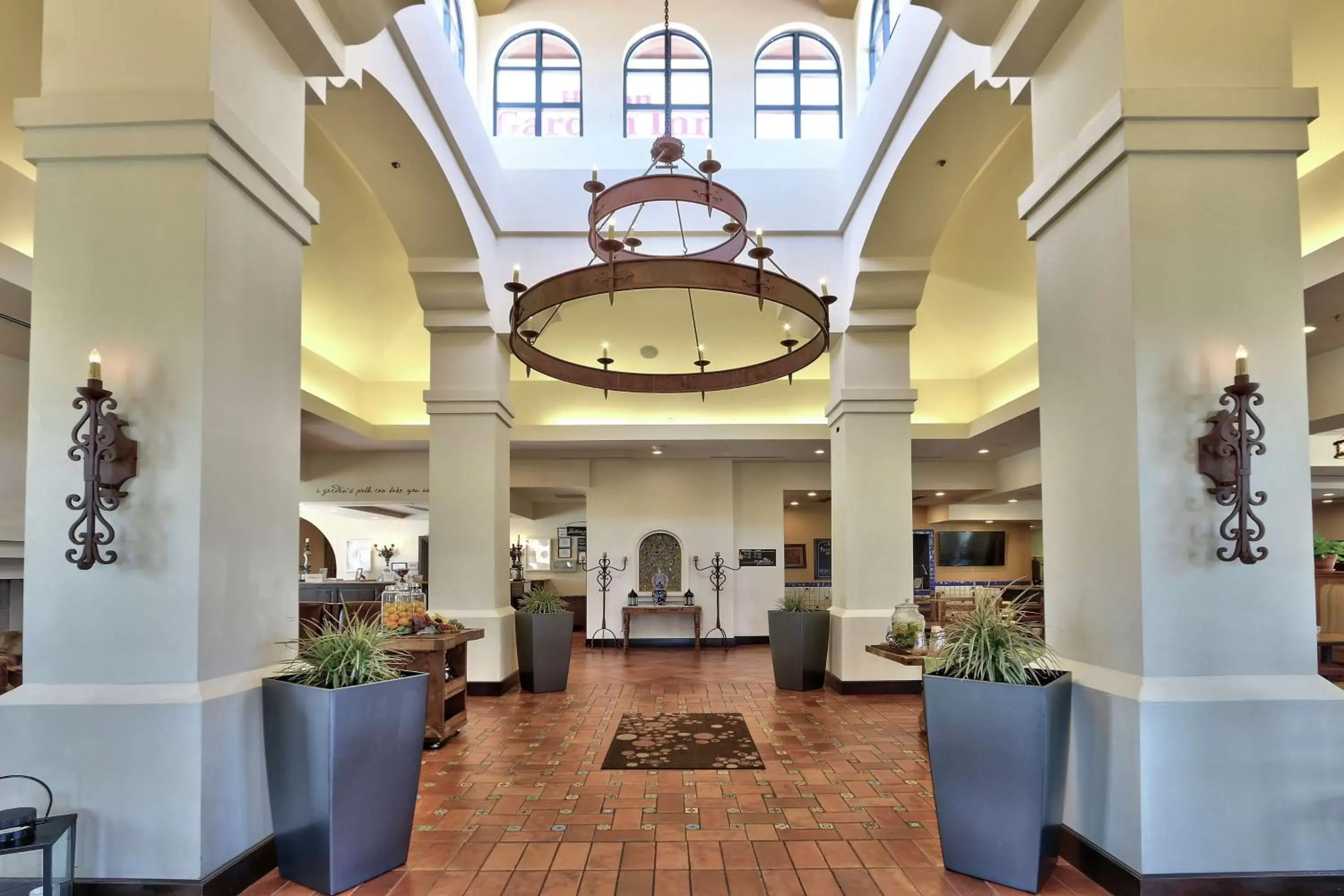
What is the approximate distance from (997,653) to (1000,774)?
455 millimetres

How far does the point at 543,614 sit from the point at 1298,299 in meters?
6.26

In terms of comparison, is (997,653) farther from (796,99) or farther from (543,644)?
(796,99)

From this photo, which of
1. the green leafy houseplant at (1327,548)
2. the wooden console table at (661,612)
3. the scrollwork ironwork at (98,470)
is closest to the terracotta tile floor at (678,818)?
the scrollwork ironwork at (98,470)

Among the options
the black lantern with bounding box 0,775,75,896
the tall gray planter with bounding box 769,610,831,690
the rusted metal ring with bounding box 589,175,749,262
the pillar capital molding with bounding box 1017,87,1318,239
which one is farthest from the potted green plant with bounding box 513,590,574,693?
the pillar capital molding with bounding box 1017,87,1318,239

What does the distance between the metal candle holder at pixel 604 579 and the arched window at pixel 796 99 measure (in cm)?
673

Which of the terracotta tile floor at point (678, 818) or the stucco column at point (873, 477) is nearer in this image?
the terracotta tile floor at point (678, 818)

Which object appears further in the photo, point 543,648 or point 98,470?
point 543,648

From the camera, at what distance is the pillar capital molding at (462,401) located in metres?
7.82

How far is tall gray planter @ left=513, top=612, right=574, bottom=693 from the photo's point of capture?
25.8 ft

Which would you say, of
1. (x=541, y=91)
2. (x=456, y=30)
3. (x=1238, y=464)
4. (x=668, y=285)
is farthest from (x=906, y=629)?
(x=456, y=30)

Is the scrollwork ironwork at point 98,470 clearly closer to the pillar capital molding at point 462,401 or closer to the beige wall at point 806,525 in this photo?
the pillar capital molding at point 462,401

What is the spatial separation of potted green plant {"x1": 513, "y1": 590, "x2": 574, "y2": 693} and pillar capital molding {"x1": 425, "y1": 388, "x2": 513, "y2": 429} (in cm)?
187

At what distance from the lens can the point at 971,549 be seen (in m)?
16.9

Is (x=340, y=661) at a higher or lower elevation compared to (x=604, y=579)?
higher
